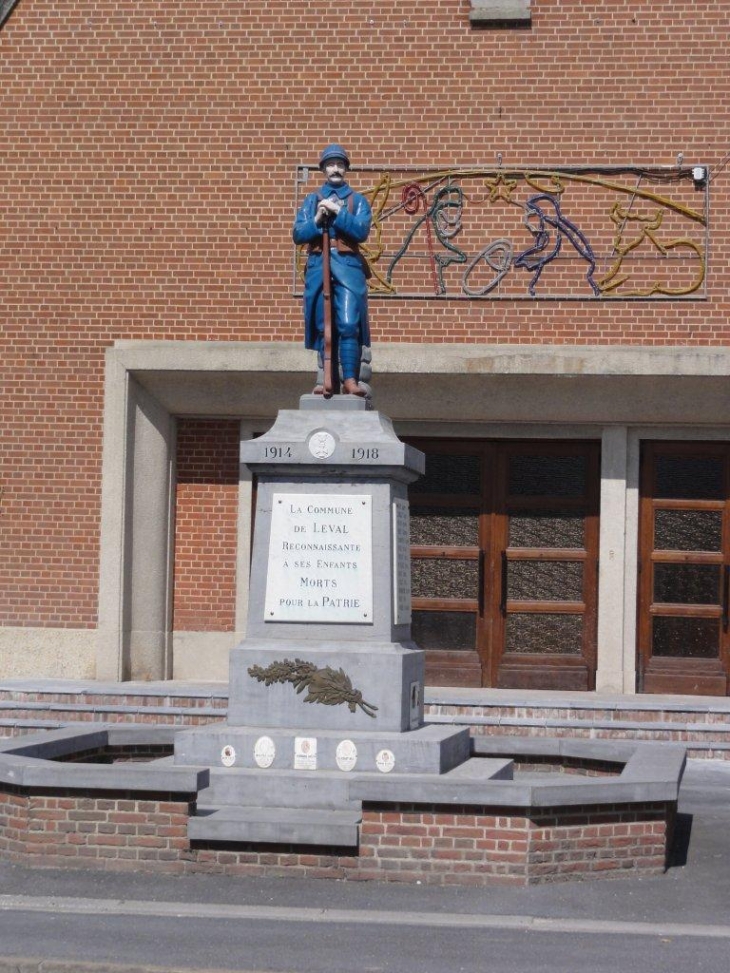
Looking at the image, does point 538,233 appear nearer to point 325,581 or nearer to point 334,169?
point 334,169

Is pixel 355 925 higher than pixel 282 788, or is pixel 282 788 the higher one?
pixel 282 788

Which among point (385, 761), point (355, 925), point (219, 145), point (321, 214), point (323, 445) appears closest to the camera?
point (355, 925)

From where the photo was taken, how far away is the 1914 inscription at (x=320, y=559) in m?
9.91

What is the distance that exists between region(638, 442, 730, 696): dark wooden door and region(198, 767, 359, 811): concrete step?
8.42 metres

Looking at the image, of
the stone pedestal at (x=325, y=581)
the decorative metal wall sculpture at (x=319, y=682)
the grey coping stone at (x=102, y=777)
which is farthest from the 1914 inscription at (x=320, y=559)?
the grey coping stone at (x=102, y=777)

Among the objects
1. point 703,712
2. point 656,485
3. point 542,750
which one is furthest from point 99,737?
point 656,485

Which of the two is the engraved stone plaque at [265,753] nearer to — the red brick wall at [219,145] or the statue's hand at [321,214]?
the statue's hand at [321,214]

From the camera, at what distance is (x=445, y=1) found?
1694cm

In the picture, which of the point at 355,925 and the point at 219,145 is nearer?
the point at 355,925

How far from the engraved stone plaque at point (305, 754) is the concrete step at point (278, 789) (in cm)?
8

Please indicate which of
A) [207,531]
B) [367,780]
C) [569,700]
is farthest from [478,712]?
[367,780]

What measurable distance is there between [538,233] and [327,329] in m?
6.75

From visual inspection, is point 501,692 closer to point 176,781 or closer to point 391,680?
point 391,680

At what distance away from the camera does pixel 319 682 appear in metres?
9.66
